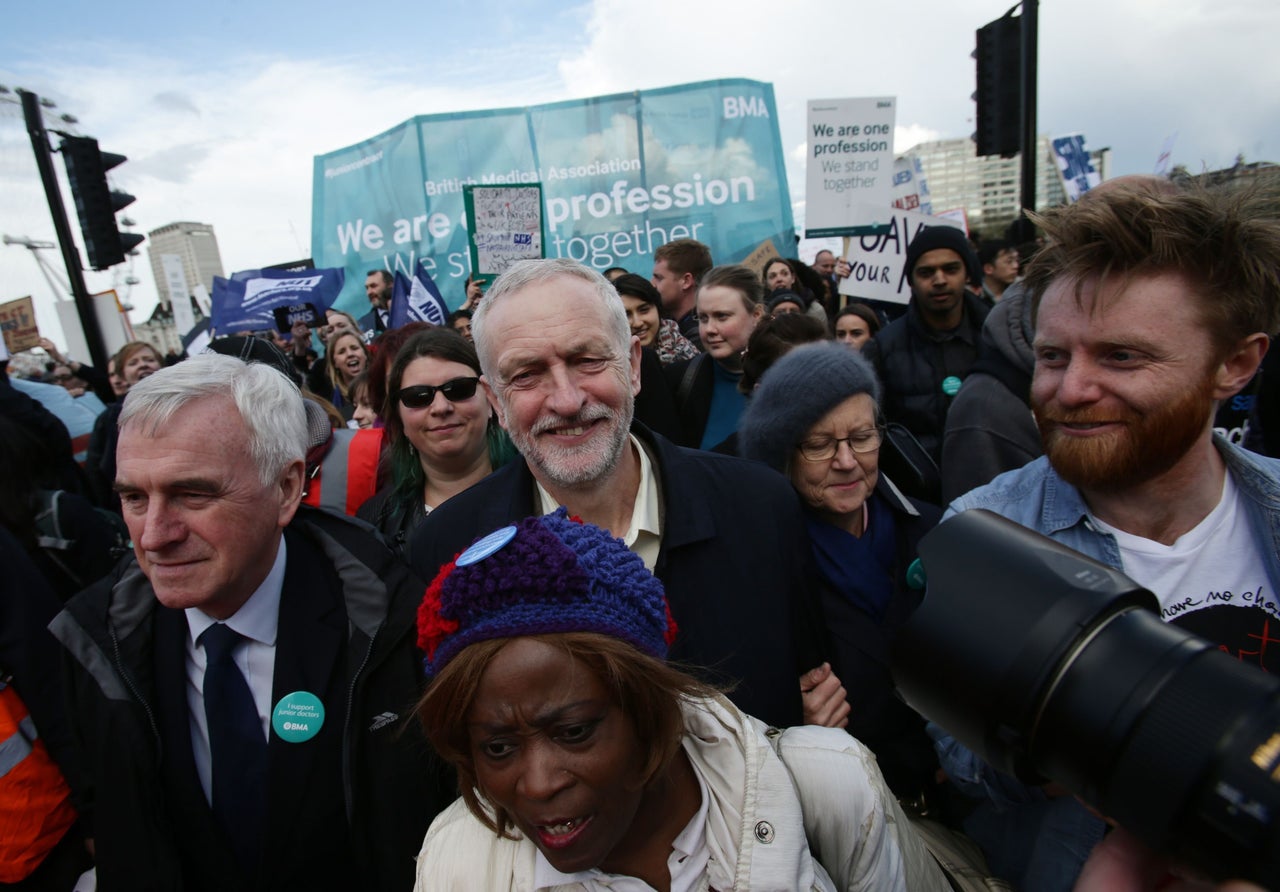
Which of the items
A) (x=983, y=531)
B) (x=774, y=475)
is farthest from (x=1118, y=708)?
(x=774, y=475)

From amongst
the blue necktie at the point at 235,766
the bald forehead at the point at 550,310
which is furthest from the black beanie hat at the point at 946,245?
the blue necktie at the point at 235,766

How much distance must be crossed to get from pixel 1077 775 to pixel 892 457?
83.8 inches

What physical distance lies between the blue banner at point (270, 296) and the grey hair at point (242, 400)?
857 centimetres

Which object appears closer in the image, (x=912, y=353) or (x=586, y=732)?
(x=586, y=732)

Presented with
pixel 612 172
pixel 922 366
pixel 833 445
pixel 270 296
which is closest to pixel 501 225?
pixel 922 366

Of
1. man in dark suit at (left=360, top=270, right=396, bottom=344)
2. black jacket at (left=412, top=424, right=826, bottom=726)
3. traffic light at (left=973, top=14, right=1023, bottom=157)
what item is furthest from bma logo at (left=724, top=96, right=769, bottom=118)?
black jacket at (left=412, top=424, right=826, bottom=726)

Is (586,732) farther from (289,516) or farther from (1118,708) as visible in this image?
(289,516)

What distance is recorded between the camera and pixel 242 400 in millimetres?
1729

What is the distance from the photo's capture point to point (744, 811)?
1.24 m

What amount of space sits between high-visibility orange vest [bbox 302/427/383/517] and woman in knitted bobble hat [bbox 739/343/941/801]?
1644 mm

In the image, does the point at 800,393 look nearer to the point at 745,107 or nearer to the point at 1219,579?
the point at 1219,579

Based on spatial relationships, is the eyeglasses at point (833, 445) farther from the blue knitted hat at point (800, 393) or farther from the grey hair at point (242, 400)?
the grey hair at point (242, 400)

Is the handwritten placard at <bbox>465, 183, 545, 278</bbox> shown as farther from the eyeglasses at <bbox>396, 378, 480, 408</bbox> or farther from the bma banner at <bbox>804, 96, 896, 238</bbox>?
the eyeglasses at <bbox>396, 378, 480, 408</bbox>

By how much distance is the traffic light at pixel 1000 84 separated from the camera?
5.88 m
